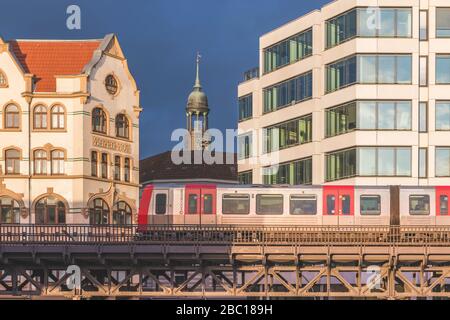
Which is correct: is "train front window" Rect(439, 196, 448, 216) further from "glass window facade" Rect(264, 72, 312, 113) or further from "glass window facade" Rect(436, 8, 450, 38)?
"glass window facade" Rect(264, 72, 312, 113)

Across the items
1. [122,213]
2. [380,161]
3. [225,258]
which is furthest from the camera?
[122,213]

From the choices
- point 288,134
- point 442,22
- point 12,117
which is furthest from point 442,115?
point 12,117

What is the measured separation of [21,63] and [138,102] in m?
10.2

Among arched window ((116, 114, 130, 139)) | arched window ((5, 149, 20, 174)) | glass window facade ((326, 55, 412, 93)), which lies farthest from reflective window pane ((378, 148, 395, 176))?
arched window ((5, 149, 20, 174))

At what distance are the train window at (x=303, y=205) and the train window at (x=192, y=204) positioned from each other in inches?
237

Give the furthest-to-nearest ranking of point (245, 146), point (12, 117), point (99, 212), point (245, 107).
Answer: point (245, 107) < point (245, 146) < point (99, 212) < point (12, 117)

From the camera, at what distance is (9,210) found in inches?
3573

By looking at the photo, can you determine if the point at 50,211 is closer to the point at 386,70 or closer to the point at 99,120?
the point at 99,120

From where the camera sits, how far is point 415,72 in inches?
3745

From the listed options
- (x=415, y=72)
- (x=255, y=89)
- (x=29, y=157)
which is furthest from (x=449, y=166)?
(x=29, y=157)

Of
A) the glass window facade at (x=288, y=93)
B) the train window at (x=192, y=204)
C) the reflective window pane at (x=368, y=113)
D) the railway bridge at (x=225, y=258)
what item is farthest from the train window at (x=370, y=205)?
the glass window facade at (x=288, y=93)

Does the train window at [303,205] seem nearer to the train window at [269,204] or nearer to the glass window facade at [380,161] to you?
the train window at [269,204]

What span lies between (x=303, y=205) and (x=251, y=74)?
38746 mm

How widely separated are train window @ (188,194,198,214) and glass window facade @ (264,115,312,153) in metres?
28.4
